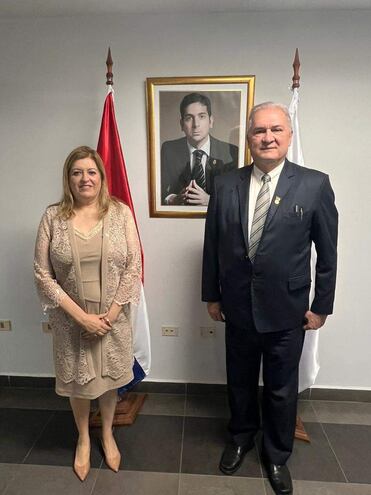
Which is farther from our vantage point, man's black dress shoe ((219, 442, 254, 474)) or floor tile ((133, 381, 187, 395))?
floor tile ((133, 381, 187, 395))

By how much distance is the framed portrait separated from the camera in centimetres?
209

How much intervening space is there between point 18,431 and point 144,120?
2053mm

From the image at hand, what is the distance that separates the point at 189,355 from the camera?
8.04 ft

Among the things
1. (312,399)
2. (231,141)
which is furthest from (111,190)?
(312,399)

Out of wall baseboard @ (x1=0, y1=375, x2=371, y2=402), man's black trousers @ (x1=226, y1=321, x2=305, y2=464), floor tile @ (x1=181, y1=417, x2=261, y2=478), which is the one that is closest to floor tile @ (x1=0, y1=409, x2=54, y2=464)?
wall baseboard @ (x1=0, y1=375, x2=371, y2=402)

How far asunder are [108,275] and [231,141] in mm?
1126

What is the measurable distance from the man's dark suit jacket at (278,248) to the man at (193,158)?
50cm

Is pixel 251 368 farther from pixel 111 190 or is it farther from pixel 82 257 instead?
pixel 111 190

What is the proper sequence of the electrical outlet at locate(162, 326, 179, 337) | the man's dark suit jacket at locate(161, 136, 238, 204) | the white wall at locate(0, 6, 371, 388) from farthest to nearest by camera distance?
the electrical outlet at locate(162, 326, 179, 337), the man's dark suit jacket at locate(161, 136, 238, 204), the white wall at locate(0, 6, 371, 388)

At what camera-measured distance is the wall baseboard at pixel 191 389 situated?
2.42 meters

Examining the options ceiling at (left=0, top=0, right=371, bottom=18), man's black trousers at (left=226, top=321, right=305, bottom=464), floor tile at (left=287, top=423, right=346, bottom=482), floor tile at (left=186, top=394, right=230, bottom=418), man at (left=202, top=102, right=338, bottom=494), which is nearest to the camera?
man at (left=202, top=102, right=338, bottom=494)

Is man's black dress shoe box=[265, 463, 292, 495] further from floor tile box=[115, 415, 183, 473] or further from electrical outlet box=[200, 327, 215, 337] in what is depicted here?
electrical outlet box=[200, 327, 215, 337]

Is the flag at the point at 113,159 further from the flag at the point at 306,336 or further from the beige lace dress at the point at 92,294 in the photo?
the flag at the point at 306,336

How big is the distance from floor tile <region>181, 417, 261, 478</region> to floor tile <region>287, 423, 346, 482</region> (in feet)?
0.71
